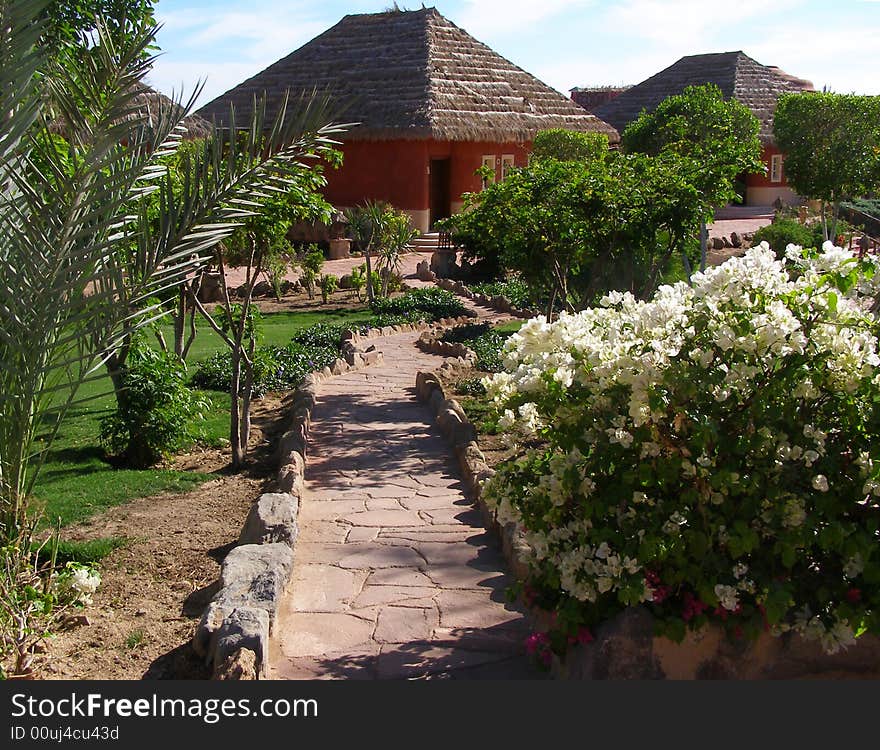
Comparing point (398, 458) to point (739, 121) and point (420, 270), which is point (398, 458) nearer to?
point (420, 270)

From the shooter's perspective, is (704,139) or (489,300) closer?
(489,300)

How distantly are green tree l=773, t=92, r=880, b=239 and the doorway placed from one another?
913 cm

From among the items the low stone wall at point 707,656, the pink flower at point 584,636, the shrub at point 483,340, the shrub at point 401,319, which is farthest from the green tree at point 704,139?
the pink flower at point 584,636

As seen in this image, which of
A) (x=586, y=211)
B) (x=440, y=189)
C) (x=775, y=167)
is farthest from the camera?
(x=775, y=167)

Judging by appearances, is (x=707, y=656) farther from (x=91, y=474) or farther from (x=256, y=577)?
(x=91, y=474)

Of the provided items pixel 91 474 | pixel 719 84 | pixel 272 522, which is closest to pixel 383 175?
pixel 719 84

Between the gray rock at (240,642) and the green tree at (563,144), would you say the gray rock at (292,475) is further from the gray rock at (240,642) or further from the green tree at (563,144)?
the green tree at (563,144)

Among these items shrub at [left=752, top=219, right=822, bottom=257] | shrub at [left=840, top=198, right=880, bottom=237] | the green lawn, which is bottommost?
the green lawn

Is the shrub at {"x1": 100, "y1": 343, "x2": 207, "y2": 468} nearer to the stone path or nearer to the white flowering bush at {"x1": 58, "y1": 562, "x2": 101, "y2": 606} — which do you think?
the stone path

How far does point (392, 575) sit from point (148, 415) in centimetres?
345

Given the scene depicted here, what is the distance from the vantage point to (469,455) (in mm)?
7555

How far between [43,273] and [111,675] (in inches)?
73.6

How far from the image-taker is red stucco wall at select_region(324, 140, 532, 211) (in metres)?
26.2

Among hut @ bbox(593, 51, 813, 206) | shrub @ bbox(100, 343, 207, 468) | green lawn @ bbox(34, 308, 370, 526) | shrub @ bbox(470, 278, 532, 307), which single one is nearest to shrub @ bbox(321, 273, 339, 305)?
shrub @ bbox(470, 278, 532, 307)
